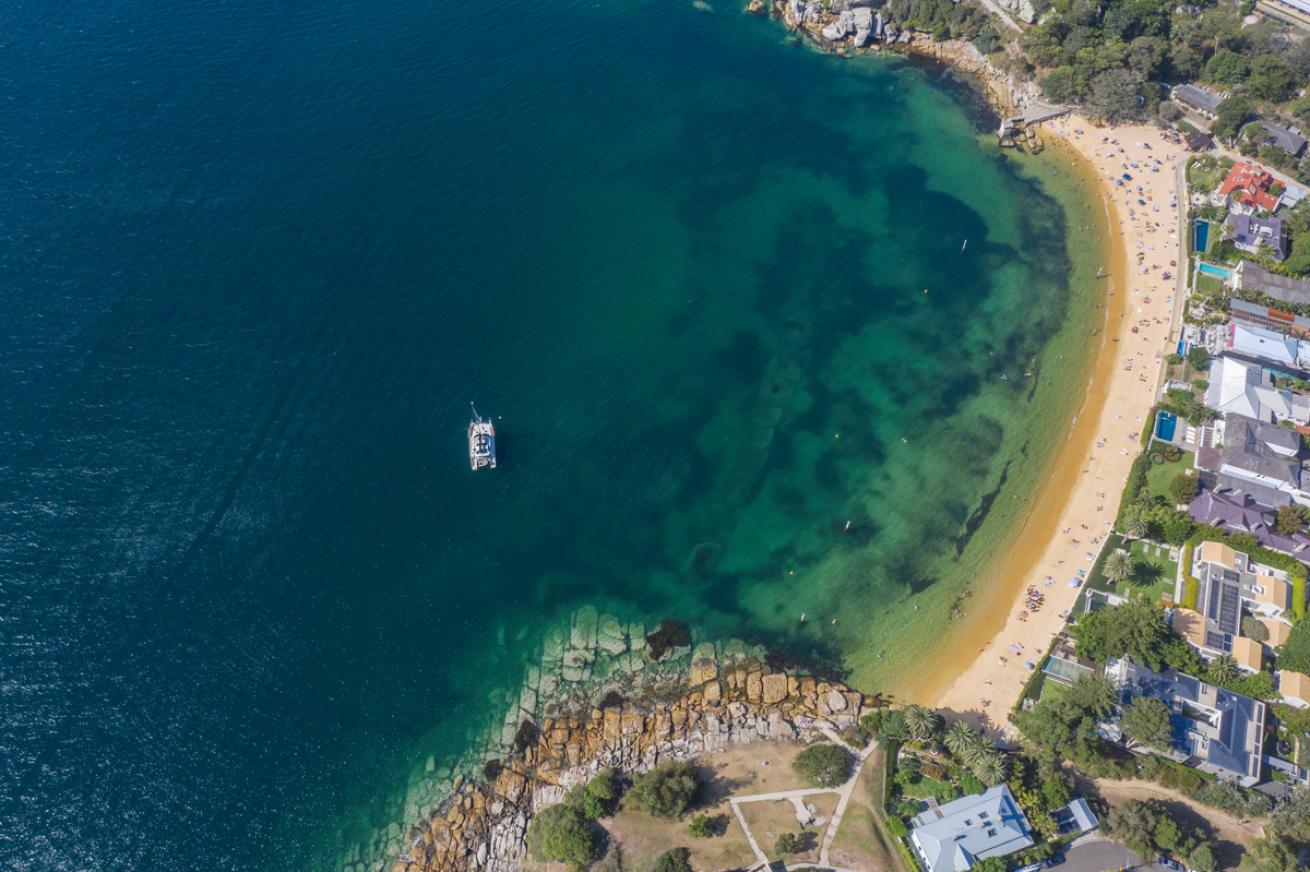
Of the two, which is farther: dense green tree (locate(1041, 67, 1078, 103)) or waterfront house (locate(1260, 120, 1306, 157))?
dense green tree (locate(1041, 67, 1078, 103))

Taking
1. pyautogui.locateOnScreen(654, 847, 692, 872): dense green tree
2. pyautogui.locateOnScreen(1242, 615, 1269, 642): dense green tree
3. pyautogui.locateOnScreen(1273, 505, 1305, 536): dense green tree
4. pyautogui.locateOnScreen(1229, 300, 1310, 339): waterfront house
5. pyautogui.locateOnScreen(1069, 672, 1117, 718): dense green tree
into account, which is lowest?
pyautogui.locateOnScreen(654, 847, 692, 872): dense green tree

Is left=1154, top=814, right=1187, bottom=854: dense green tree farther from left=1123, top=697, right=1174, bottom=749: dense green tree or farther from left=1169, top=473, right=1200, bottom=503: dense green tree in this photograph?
left=1169, top=473, right=1200, bottom=503: dense green tree

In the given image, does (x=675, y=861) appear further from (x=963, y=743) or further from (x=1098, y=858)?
(x=1098, y=858)

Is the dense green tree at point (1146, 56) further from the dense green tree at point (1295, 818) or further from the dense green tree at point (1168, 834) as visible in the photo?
the dense green tree at point (1168, 834)

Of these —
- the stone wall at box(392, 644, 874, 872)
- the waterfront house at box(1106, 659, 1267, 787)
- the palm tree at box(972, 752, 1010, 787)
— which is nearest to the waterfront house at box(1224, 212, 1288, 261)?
the waterfront house at box(1106, 659, 1267, 787)

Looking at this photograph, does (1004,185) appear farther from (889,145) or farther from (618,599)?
(618,599)

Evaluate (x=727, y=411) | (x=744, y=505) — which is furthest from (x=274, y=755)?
(x=727, y=411)

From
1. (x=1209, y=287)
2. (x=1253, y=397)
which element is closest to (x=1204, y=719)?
(x=1253, y=397)
